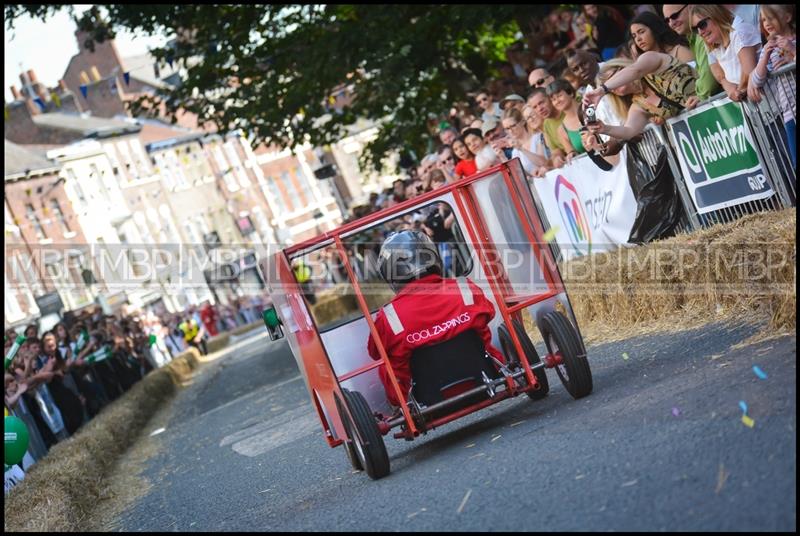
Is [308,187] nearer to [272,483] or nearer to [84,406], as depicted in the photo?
[84,406]

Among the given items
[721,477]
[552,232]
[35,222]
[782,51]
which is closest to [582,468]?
[721,477]

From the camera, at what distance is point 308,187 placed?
91125 mm

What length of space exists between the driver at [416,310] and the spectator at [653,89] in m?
2.71

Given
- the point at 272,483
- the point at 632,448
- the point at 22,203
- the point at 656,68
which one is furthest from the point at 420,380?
the point at 22,203

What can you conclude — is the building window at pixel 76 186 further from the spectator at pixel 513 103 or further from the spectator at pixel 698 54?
the spectator at pixel 698 54

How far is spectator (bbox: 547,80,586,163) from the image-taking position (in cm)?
1323

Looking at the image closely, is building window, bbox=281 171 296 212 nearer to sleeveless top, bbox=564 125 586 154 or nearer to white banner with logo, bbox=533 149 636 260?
white banner with logo, bbox=533 149 636 260

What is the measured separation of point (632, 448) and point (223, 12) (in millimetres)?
18170

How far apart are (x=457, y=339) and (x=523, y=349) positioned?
0.50 meters

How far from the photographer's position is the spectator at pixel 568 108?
1323 centimetres

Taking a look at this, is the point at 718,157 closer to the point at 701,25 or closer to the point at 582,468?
the point at 701,25

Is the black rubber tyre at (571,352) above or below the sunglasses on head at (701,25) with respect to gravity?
below

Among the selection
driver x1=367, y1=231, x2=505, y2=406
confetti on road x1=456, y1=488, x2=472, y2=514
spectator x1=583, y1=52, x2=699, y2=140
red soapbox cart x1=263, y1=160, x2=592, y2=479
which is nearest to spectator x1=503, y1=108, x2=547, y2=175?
spectator x1=583, y1=52, x2=699, y2=140

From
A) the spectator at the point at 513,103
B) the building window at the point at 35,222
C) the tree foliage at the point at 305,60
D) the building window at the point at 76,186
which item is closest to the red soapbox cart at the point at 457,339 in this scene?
the spectator at the point at 513,103
